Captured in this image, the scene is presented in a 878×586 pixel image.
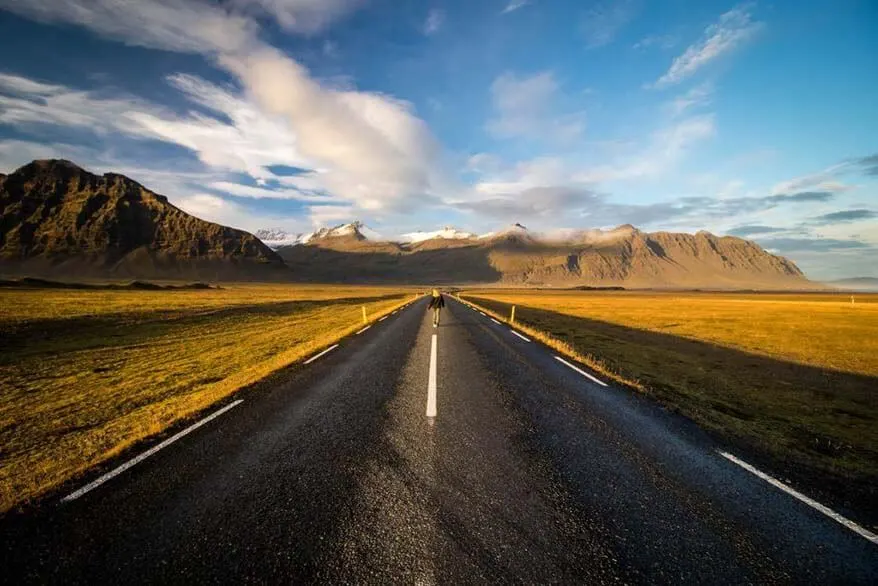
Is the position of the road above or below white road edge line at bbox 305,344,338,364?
above

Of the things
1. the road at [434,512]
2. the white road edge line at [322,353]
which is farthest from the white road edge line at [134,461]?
the white road edge line at [322,353]

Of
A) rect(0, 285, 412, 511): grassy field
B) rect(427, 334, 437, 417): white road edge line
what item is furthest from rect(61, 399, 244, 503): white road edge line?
A: rect(427, 334, 437, 417): white road edge line

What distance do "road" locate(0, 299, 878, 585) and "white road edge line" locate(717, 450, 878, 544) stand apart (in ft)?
0.42

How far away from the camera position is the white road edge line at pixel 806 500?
3.86 metres

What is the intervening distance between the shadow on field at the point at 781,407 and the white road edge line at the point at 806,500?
0.29m

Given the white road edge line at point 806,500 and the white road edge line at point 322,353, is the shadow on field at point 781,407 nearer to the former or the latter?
the white road edge line at point 806,500

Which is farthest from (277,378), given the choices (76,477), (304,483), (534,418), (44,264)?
(44,264)

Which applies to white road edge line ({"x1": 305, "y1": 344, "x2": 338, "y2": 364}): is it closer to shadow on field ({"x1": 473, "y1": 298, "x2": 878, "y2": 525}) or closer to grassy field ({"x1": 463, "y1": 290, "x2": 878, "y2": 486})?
grassy field ({"x1": 463, "y1": 290, "x2": 878, "y2": 486})

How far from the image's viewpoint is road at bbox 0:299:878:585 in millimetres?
3178

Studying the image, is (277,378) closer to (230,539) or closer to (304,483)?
(304,483)

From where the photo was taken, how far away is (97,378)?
1107 centimetres

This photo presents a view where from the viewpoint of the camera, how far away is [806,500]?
4.42m

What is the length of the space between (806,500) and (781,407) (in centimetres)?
651

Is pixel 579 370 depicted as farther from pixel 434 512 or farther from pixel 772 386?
pixel 434 512
